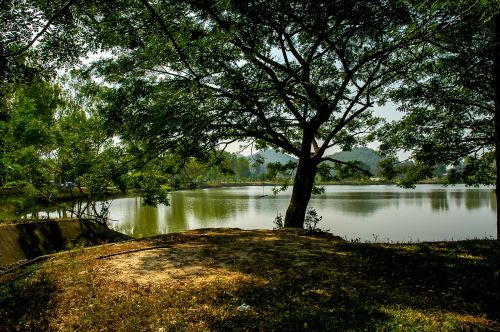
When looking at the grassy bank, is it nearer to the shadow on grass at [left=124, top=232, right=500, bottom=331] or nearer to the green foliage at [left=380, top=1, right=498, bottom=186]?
the shadow on grass at [left=124, top=232, right=500, bottom=331]

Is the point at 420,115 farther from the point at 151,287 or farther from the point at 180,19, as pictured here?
Result: the point at 151,287

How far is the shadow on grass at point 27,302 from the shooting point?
4.43m

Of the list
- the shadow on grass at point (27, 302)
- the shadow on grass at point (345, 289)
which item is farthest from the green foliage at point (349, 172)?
the shadow on grass at point (27, 302)

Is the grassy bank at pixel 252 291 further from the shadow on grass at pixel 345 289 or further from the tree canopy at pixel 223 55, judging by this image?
the tree canopy at pixel 223 55

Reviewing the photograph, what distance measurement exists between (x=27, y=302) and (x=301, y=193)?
1015 cm

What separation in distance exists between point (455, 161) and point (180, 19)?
1184cm

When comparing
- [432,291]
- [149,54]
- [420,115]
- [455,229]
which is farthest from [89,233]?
[455,229]

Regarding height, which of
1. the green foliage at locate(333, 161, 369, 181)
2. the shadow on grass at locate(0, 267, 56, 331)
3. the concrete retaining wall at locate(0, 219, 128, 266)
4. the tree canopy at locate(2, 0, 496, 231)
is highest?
the tree canopy at locate(2, 0, 496, 231)

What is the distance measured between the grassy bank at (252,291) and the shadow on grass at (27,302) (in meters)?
0.02

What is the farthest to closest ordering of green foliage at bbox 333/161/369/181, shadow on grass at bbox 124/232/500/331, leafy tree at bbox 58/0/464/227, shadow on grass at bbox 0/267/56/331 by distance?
1. green foliage at bbox 333/161/369/181
2. leafy tree at bbox 58/0/464/227
3. shadow on grass at bbox 0/267/56/331
4. shadow on grass at bbox 124/232/500/331

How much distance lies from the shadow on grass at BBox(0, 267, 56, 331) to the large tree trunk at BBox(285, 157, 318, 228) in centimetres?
928

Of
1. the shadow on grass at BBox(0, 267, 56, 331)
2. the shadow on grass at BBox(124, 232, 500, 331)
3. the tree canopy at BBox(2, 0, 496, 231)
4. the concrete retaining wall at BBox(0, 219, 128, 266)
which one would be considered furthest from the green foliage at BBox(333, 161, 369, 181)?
the shadow on grass at BBox(0, 267, 56, 331)

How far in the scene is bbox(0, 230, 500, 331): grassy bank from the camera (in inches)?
170

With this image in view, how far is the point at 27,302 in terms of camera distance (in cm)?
502
